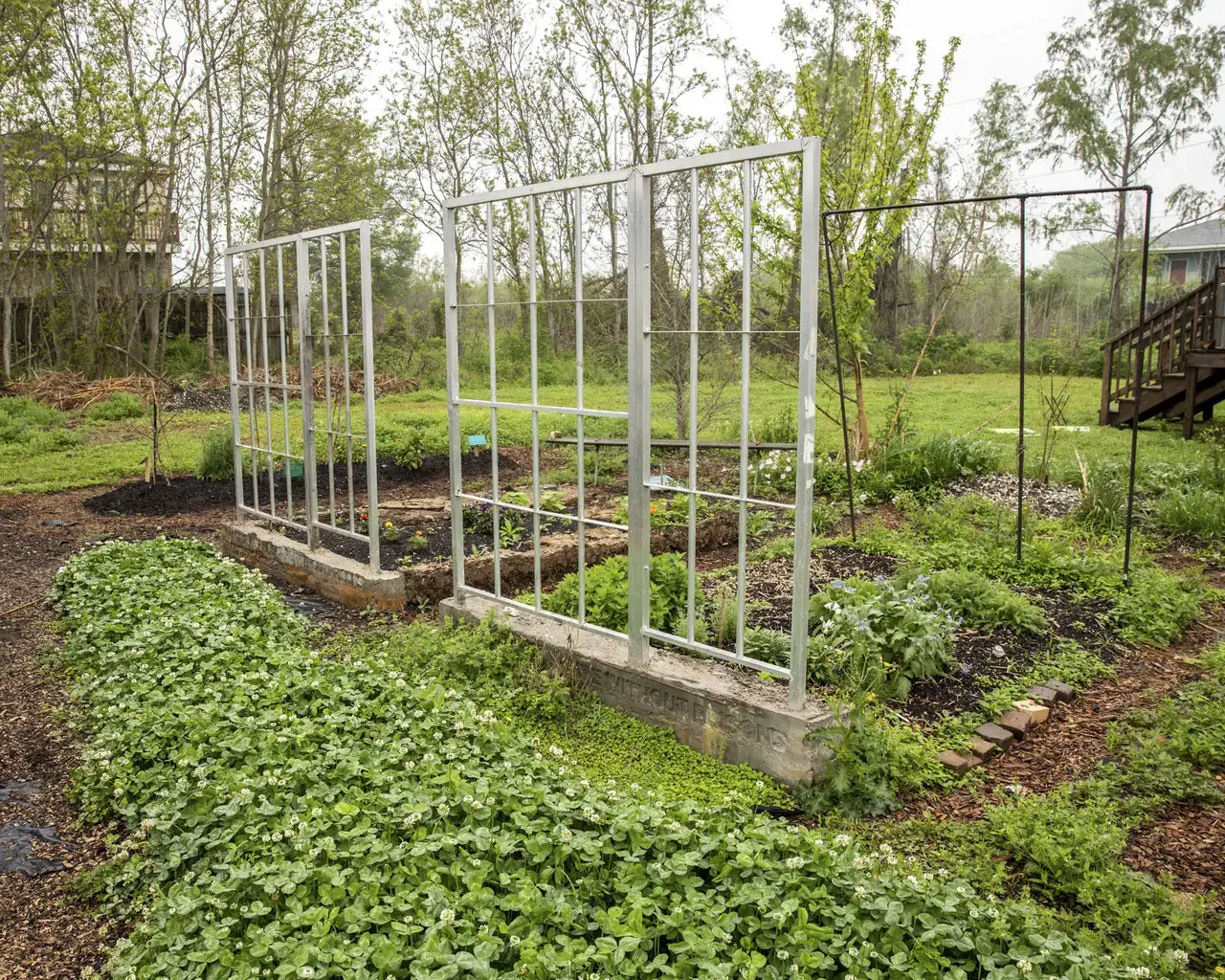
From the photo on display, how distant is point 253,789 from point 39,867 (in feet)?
2.85

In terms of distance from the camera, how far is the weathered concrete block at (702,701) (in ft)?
11.7

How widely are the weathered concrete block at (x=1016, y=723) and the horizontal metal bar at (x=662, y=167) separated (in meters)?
2.76

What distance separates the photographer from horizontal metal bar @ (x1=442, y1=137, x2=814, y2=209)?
128 inches

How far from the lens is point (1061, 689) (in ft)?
14.7

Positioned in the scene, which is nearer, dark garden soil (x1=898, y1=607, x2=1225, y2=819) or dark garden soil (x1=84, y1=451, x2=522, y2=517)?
dark garden soil (x1=898, y1=607, x2=1225, y2=819)

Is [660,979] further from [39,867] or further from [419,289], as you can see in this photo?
[419,289]

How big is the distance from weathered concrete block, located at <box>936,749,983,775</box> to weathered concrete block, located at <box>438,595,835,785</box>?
62cm

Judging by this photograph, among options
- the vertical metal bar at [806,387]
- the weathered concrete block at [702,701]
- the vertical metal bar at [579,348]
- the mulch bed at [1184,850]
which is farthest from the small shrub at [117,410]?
the mulch bed at [1184,850]

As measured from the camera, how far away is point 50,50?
50.4 feet

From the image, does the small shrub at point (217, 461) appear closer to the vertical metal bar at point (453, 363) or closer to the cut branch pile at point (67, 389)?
the cut branch pile at point (67, 389)

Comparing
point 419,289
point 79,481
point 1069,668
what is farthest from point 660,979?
point 419,289

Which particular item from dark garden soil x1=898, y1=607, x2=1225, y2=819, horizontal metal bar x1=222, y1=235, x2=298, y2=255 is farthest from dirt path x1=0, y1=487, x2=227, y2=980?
dark garden soil x1=898, y1=607, x2=1225, y2=819

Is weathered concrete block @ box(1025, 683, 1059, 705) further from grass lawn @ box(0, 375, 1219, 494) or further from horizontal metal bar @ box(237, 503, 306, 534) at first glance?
grass lawn @ box(0, 375, 1219, 494)

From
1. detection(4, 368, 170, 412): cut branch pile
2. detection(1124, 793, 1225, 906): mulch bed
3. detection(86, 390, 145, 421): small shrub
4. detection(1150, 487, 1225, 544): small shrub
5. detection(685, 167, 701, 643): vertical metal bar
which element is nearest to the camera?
detection(1124, 793, 1225, 906): mulch bed
